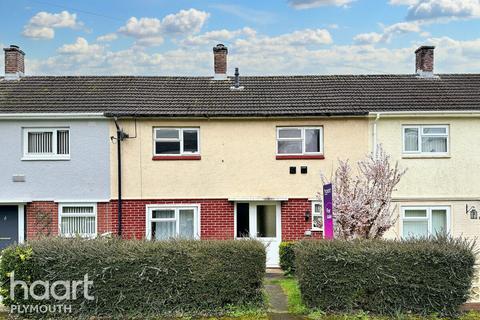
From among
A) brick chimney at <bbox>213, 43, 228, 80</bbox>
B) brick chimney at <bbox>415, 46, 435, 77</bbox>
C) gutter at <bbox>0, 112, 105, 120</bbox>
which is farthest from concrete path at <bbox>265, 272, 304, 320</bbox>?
brick chimney at <bbox>415, 46, 435, 77</bbox>

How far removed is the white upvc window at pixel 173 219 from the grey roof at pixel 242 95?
2.97 metres

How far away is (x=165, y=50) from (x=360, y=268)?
483 inches

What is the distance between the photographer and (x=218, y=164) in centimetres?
1396

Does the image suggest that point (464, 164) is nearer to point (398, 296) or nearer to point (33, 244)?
point (398, 296)

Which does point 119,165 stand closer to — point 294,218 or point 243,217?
point 243,217

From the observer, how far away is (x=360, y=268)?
790cm

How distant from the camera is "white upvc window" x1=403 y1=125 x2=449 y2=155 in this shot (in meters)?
14.0

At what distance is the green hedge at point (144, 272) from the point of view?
25.8ft

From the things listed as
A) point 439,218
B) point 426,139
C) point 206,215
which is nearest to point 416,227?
point 439,218

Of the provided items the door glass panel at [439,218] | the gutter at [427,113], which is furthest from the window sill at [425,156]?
the door glass panel at [439,218]

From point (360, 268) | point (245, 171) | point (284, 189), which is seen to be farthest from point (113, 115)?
point (360, 268)

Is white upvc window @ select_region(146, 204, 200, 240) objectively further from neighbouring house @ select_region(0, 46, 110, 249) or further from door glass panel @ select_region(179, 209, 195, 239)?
neighbouring house @ select_region(0, 46, 110, 249)

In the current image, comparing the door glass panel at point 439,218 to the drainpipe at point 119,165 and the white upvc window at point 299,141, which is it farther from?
the drainpipe at point 119,165

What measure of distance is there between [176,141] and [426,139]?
804cm
